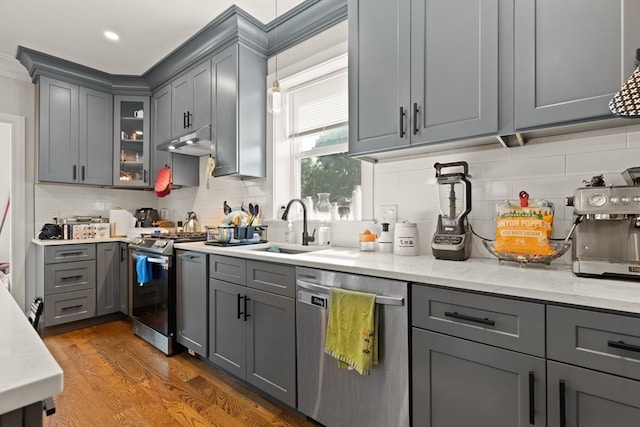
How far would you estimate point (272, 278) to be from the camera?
1.85m

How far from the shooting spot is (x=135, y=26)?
2.75m

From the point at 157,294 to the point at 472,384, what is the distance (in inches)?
98.1

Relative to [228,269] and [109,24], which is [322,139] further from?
[109,24]

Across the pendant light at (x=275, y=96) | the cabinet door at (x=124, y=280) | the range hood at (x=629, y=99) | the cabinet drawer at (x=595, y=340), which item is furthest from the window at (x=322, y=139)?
the cabinet door at (x=124, y=280)

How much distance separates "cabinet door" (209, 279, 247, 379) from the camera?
2.03 metres

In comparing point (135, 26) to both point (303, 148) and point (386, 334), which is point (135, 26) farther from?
point (386, 334)

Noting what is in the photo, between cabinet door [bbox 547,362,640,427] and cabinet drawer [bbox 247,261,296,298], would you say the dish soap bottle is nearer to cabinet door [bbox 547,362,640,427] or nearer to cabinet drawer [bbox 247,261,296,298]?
cabinet drawer [bbox 247,261,296,298]

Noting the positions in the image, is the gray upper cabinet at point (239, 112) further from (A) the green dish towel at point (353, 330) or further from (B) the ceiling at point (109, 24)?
(A) the green dish towel at point (353, 330)

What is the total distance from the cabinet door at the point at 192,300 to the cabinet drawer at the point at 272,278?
0.55 m

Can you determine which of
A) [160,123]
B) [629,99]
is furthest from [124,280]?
[629,99]

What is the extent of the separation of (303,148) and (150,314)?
199cm

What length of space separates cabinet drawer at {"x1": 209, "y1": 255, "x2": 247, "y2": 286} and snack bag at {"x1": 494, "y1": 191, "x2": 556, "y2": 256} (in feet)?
4.76

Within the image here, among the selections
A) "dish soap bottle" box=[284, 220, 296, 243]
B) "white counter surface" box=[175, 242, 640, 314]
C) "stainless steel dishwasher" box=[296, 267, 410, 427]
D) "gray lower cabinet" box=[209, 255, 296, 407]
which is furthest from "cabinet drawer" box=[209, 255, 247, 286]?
"dish soap bottle" box=[284, 220, 296, 243]

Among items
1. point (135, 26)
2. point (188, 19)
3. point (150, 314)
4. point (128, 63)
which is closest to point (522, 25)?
point (188, 19)
